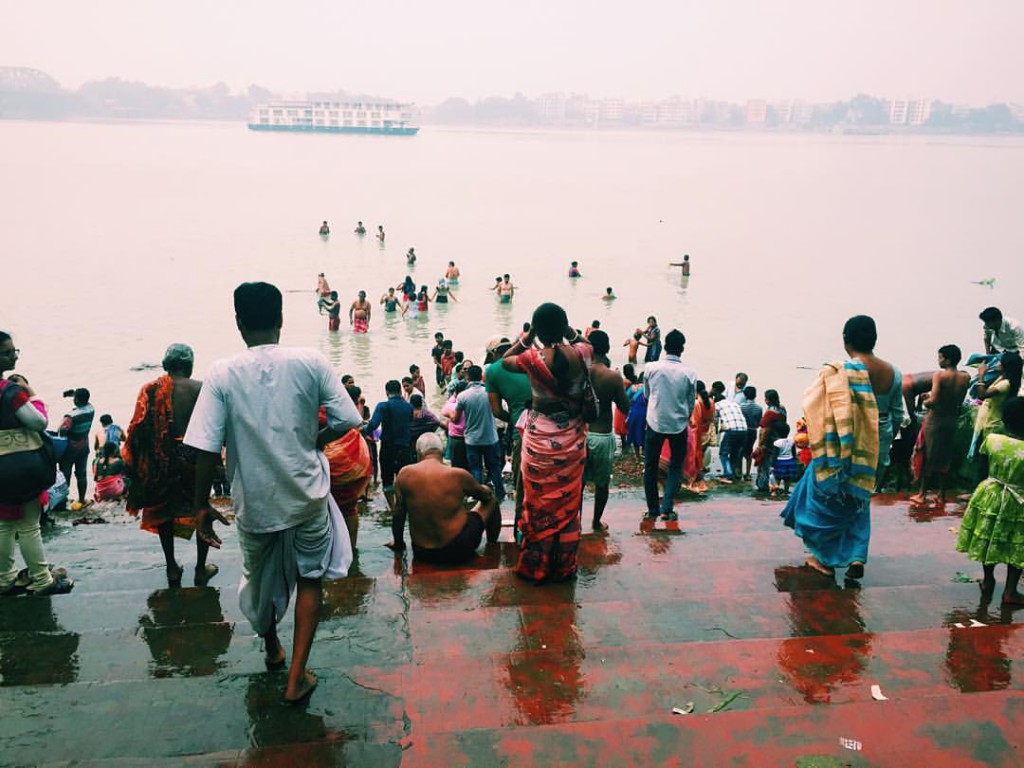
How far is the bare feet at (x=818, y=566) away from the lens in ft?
15.4

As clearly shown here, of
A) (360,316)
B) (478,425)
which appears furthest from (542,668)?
(360,316)

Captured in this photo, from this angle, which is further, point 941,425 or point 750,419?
point 750,419

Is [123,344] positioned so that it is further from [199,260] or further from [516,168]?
[516,168]

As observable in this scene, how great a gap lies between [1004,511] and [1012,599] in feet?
1.46

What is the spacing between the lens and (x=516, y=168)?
100375 mm

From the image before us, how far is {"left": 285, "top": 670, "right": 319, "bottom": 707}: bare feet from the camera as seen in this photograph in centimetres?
Result: 316

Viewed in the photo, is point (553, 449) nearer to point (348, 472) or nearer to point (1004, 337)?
point (348, 472)

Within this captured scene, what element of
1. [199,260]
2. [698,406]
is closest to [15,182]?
[199,260]

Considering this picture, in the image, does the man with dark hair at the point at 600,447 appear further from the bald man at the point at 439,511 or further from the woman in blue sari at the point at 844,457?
the woman in blue sari at the point at 844,457

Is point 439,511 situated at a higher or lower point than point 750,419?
higher

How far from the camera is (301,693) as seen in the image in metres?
3.17

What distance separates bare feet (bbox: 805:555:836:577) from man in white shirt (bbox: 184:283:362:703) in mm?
2731

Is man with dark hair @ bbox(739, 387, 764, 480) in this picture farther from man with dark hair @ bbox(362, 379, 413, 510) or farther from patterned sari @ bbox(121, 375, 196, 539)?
patterned sari @ bbox(121, 375, 196, 539)

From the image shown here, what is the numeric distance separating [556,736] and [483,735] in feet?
0.79
